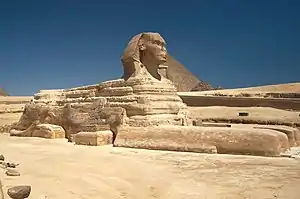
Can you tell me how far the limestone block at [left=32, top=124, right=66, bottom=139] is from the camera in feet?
50.6

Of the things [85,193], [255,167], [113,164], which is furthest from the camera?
[113,164]

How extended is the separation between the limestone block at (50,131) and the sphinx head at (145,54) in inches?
160

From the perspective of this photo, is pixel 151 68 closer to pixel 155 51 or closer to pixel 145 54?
pixel 145 54

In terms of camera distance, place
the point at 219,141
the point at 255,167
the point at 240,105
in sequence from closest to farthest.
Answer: the point at 255,167 → the point at 219,141 → the point at 240,105

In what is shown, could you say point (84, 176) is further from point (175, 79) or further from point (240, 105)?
point (175, 79)

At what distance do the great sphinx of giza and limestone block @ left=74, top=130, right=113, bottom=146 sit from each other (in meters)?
0.05

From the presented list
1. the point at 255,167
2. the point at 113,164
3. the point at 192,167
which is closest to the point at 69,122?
the point at 113,164

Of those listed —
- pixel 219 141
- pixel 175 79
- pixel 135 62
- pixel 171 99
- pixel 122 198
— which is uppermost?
pixel 175 79

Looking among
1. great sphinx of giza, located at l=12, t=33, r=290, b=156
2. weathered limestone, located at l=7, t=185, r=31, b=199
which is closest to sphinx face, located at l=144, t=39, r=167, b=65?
great sphinx of giza, located at l=12, t=33, r=290, b=156

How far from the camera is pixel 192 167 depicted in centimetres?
849

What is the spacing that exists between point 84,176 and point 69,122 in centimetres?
860

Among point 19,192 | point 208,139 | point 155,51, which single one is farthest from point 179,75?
point 19,192

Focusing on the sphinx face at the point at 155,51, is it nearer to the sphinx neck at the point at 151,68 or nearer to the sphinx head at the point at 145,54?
the sphinx head at the point at 145,54

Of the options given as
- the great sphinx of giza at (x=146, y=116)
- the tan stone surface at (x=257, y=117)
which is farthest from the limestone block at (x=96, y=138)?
the tan stone surface at (x=257, y=117)
